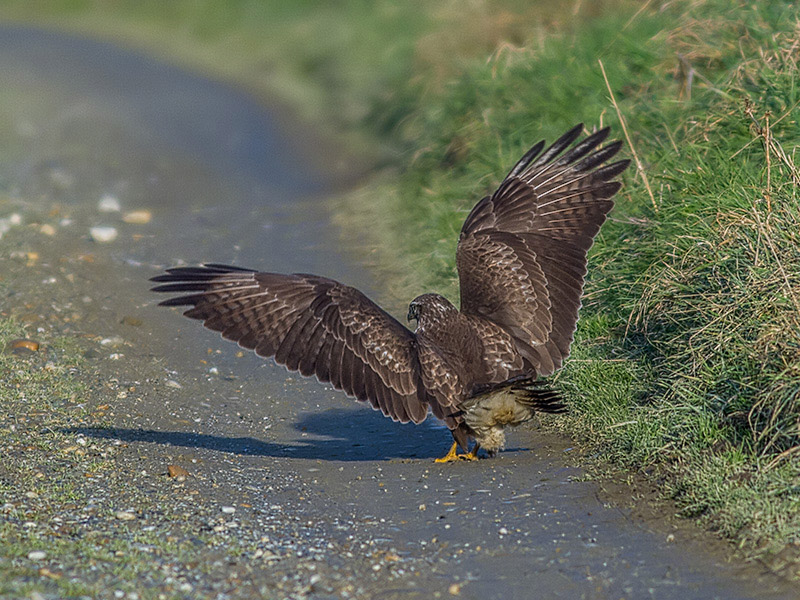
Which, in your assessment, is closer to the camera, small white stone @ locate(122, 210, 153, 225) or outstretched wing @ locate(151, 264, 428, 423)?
outstretched wing @ locate(151, 264, 428, 423)

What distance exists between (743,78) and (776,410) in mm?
3279

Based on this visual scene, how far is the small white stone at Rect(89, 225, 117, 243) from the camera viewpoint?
29.5 feet

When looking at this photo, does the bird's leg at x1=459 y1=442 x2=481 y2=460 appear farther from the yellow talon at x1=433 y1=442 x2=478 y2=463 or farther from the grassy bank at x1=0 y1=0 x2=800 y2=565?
the grassy bank at x1=0 y1=0 x2=800 y2=565

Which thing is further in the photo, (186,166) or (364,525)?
(186,166)

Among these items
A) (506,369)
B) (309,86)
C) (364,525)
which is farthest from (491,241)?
(309,86)

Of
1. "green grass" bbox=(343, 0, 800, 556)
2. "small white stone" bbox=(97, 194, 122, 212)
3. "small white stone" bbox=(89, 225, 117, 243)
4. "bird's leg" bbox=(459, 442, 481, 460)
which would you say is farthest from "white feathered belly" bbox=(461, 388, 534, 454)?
"small white stone" bbox=(97, 194, 122, 212)

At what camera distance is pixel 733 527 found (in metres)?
4.14

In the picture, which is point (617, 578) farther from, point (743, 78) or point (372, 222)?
point (372, 222)

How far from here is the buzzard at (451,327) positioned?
511cm

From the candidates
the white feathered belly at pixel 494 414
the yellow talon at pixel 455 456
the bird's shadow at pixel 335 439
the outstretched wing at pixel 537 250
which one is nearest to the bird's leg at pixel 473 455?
the yellow talon at pixel 455 456

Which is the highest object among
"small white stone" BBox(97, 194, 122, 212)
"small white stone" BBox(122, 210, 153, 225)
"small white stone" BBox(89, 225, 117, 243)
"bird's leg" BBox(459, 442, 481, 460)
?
"small white stone" BBox(97, 194, 122, 212)

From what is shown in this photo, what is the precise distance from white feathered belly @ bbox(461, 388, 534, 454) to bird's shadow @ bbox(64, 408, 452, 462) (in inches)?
19.5

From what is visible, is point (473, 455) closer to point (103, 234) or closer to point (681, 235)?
point (681, 235)

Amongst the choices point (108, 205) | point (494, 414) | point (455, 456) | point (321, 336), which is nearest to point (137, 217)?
point (108, 205)
